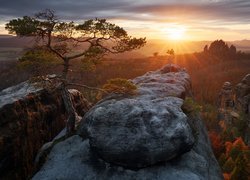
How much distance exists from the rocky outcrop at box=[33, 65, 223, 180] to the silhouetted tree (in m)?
4.18

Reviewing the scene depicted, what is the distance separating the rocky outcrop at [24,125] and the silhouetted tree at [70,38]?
10.7 ft

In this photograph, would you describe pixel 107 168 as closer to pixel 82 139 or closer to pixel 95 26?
pixel 82 139

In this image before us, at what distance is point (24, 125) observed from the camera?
27094mm

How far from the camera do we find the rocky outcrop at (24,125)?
25188mm

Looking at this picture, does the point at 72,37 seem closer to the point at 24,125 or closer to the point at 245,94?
the point at 24,125

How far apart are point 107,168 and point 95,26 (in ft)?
33.6

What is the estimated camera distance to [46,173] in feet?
74.1

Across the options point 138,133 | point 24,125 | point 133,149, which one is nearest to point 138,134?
point 138,133

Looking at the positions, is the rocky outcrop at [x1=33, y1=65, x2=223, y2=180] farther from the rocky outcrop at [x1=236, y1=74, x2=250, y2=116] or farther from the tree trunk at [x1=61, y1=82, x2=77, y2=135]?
the rocky outcrop at [x1=236, y1=74, x2=250, y2=116]

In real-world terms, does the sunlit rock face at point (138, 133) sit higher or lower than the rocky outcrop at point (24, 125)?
higher

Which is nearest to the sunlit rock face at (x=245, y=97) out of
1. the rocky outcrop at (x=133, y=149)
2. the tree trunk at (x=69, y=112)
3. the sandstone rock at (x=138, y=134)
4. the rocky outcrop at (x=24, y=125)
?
the rocky outcrop at (x=24, y=125)

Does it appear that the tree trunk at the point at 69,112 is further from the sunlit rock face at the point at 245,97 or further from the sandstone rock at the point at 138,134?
the sunlit rock face at the point at 245,97

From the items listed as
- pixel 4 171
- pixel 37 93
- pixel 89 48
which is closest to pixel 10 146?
pixel 4 171

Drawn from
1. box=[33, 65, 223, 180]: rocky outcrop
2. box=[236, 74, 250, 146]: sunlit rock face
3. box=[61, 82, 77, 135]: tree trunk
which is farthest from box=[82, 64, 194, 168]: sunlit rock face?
box=[236, 74, 250, 146]: sunlit rock face
